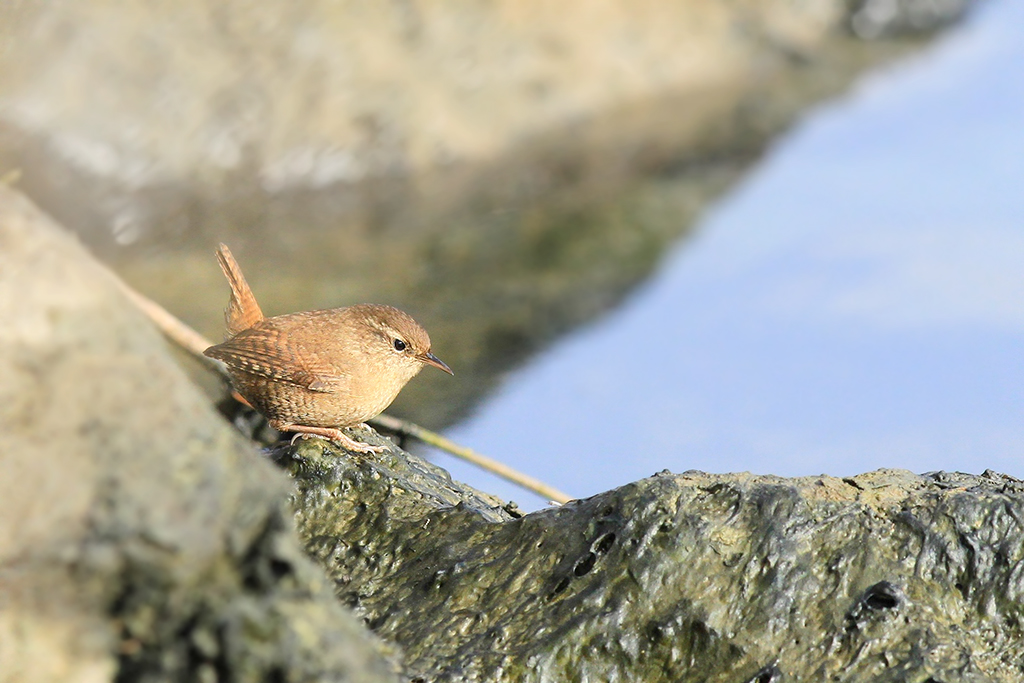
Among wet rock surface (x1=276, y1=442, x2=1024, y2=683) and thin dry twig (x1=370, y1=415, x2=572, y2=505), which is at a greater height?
thin dry twig (x1=370, y1=415, x2=572, y2=505)

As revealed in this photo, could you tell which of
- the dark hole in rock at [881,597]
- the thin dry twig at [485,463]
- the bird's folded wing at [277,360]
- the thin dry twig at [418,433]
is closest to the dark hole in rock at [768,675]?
the dark hole in rock at [881,597]

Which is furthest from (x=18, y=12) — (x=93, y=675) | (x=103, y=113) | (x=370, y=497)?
(x=93, y=675)

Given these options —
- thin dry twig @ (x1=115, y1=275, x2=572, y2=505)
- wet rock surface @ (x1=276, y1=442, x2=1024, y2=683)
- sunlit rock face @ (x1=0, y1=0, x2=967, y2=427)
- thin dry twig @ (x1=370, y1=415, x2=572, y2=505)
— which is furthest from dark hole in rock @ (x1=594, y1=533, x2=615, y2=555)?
sunlit rock face @ (x1=0, y1=0, x2=967, y2=427)

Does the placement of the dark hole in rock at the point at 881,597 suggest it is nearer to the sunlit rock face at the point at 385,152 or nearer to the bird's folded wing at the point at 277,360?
the bird's folded wing at the point at 277,360

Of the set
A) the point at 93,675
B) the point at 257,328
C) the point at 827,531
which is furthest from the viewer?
the point at 257,328

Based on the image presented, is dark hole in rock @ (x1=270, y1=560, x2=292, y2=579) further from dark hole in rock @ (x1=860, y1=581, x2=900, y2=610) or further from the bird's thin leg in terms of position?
the bird's thin leg

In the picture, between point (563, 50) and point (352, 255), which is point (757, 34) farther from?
point (352, 255)
